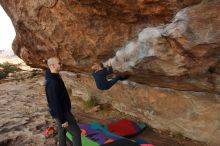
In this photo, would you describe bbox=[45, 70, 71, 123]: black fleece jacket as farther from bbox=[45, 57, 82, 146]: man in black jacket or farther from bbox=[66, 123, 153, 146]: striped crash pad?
bbox=[66, 123, 153, 146]: striped crash pad

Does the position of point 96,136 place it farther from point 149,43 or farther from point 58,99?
point 149,43

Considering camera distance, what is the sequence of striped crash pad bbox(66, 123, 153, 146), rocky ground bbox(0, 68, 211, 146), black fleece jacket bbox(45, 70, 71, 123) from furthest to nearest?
rocky ground bbox(0, 68, 211, 146)
striped crash pad bbox(66, 123, 153, 146)
black fleece jacket bbox(45, 70, 71, 123)

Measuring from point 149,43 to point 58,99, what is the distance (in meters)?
1.90

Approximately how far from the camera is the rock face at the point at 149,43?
5305mm

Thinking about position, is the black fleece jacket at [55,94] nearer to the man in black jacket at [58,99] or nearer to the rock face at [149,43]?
the man in black jacket at [58,99]

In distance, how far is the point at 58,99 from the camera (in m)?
5.30

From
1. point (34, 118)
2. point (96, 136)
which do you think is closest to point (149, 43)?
point (96, 136)

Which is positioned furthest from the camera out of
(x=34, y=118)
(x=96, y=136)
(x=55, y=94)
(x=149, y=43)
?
(x=34, y=118)

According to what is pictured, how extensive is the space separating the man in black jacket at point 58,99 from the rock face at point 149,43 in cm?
168

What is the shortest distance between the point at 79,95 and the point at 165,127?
3618mm

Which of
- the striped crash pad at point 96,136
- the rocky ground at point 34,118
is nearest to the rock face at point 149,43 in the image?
the rocky ground at point 34,118

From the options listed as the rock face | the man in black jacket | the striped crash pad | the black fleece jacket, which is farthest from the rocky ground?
the black fleece jacket

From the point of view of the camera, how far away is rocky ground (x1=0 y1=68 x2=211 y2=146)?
7414 millimetres

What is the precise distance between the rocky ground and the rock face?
300mm
